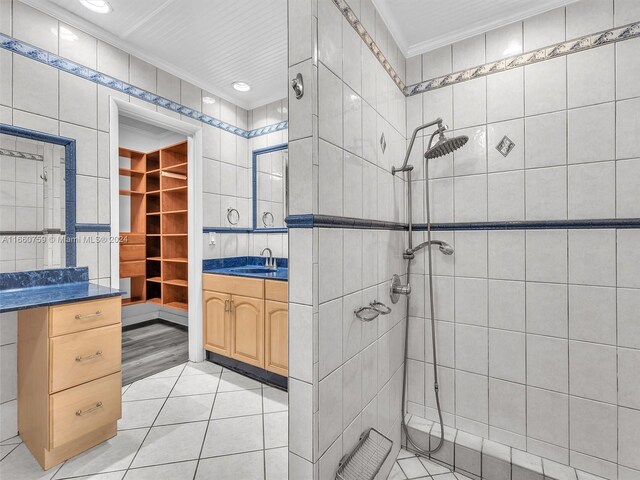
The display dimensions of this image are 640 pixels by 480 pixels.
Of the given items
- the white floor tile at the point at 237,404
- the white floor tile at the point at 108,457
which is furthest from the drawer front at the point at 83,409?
the white floor tile at the point at 237,404

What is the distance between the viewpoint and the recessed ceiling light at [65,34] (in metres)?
1.85

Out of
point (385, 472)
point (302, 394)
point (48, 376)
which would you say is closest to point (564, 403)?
point (385, 472)

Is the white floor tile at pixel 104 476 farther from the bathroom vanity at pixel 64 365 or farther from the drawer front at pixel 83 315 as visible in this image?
the drawer front at pixel 83 315

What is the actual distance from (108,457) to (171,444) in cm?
30

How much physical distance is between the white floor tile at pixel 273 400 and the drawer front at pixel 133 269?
2485mm

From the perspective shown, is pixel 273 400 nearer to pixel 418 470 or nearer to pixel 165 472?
pixel 165 472

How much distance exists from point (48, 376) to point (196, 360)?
138cm

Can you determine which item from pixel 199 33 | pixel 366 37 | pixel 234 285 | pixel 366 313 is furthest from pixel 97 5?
pixel 366 313

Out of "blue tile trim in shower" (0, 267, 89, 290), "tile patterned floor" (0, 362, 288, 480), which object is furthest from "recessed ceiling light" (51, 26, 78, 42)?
"tile patterned floor" (0, 362, 288, 480)

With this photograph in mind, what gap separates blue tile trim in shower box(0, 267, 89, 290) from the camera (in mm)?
1688

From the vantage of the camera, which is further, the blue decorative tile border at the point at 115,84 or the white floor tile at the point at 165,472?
the blue decorative tile border at the point at 115,84

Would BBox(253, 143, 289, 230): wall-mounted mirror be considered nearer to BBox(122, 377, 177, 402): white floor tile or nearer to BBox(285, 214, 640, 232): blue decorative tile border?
BBox(285, 214, 640, 232): blue decorative tile border

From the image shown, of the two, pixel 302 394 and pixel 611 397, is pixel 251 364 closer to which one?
pixel 302 394

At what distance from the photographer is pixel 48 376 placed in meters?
1.46
